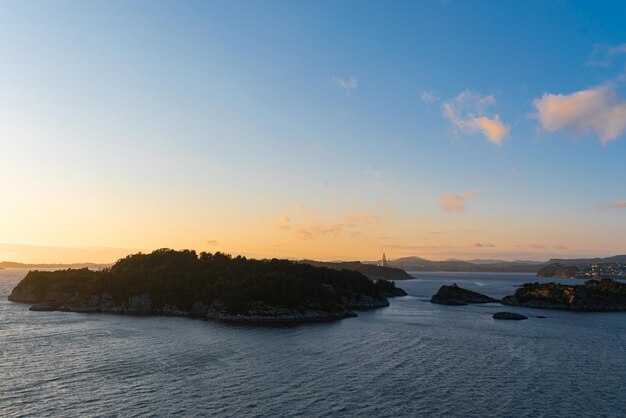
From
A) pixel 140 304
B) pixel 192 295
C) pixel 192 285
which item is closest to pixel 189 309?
pixel 192 295

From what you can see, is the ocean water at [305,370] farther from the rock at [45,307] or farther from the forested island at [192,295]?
the rock at [45,307]

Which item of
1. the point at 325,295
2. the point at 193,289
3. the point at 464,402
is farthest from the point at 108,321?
the point at 464,402

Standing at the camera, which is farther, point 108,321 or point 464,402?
point 108,321

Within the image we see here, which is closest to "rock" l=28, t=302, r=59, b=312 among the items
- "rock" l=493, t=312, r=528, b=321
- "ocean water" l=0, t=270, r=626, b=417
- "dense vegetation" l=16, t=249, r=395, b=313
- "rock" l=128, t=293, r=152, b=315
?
"dense vegetation" l=16, t=249, r=395, b=313

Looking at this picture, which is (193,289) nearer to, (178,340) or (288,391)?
(178,340)

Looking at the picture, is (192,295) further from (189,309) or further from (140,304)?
(140,304)

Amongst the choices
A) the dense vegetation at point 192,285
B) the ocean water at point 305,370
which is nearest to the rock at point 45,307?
the dense vegetation at point 192,285

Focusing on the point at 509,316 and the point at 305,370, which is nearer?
the point at 305,370

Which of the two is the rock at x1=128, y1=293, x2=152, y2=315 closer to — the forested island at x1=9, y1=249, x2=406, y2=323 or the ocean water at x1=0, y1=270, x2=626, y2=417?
the forested island at x1=9, y1=249, x2=406, y2=323
